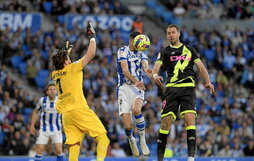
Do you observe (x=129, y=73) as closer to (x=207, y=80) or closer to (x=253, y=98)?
(x=207, y=80)

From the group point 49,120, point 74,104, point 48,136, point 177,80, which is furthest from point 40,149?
point 177,80

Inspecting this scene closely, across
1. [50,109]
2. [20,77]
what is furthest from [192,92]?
[20,77]

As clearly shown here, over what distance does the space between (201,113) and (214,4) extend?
940 cm

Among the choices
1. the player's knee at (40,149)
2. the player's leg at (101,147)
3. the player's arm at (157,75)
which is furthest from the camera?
the player's knee at (40,149)

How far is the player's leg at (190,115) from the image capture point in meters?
14.6

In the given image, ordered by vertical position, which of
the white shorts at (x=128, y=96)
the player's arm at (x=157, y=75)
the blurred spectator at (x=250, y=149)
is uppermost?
the player's arm at (x=157, y=75)

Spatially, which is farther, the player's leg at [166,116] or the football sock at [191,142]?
the player's leg at [166,116]

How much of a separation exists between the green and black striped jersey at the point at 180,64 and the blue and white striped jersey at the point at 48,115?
487 cm

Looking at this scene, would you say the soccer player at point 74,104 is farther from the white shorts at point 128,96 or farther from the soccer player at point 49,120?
the soccer player at point 49,120

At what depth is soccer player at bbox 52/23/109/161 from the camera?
1406 centimetres

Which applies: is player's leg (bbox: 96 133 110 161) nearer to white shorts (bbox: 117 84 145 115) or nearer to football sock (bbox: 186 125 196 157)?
football sock (bbox: 186 125 196 157)

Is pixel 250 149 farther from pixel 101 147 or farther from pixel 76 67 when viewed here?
pixel 76 67

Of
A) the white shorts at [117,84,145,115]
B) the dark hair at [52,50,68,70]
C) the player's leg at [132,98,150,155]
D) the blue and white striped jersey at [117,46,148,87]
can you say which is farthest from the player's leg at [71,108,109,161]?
the blue and white striped jersey at [117,46,148,87]

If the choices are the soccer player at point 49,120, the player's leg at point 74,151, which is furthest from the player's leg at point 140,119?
the soccer player at point 49,120
